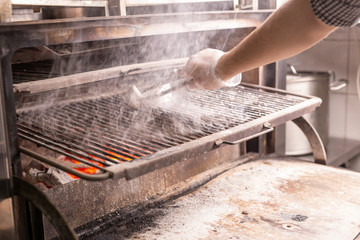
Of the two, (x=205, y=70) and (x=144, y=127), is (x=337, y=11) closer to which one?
(x=205, y=70)

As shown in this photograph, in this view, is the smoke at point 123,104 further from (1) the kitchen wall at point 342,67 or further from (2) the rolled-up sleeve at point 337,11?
(1) the kitchen wall at point 342,67

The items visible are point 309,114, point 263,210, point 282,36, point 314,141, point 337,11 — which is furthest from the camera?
point 309,114

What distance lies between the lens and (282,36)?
131 cm

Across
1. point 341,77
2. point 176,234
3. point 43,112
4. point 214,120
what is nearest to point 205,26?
point 214,120

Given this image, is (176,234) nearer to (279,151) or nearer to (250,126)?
(250,126)

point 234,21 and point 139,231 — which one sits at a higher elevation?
point 234,21

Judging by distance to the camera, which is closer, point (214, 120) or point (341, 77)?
point (214, 120)

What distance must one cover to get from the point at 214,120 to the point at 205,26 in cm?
39

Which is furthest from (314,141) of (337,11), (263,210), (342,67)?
(342,67)

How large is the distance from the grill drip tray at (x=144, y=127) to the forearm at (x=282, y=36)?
234 millimetres

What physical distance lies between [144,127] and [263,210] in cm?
54

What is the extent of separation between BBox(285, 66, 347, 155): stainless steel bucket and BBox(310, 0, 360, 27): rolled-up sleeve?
1.38 m

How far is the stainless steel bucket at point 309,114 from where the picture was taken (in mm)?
2619

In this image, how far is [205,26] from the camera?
1.79m
